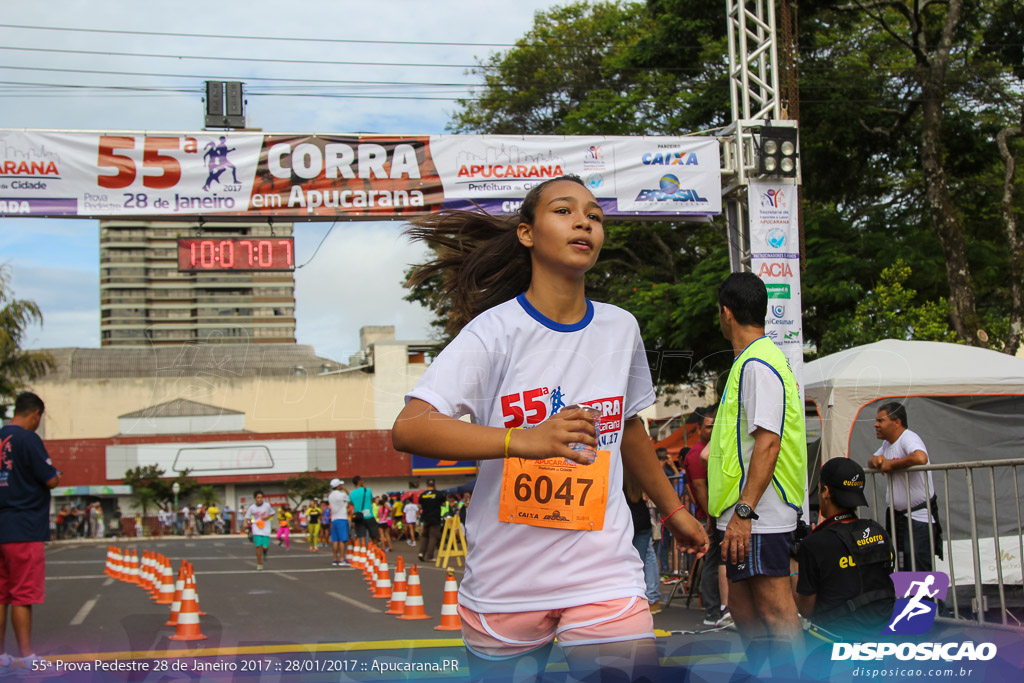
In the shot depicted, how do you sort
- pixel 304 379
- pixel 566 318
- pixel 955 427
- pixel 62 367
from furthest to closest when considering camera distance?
1. pixel 62 367
2. pixel 955 427
3. pixel 304 379
4. pixel 566 318

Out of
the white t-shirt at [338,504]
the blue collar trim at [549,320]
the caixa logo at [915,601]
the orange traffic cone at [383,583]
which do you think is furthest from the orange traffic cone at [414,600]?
the white t-shirt at [338,504]

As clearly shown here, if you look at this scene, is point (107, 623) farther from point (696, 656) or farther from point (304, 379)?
point (696, 656)

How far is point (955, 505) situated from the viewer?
848 centimetres

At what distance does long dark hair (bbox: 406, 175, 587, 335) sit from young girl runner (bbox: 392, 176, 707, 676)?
254 mm

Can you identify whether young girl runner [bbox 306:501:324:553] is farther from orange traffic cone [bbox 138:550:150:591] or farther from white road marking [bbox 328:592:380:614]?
white road marking [bbox 328:592:380:614]

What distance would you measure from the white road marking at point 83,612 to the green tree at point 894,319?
9966 mm

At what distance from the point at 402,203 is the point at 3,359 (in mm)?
11935

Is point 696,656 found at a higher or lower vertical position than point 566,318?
lower

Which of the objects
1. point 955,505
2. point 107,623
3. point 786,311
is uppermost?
point 786,311

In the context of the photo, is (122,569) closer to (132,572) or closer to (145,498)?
(132,572)

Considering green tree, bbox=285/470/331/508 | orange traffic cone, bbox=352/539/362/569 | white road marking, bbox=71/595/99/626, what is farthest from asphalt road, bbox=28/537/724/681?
green tree, bbox=285/470/331/508

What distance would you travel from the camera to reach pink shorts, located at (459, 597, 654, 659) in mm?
2625

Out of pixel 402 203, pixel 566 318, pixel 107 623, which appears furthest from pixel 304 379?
pixel 107 623

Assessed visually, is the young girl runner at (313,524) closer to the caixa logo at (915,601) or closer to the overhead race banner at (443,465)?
the overhead race banner at (443,465)
